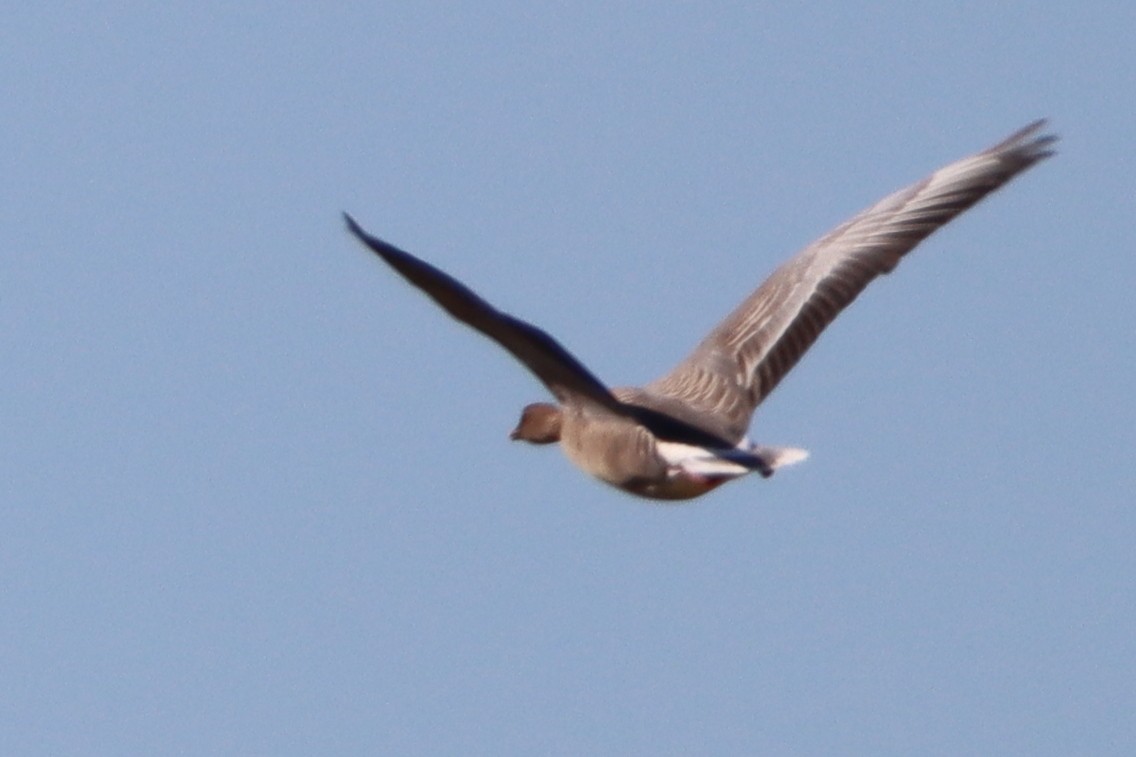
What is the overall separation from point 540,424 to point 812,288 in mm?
2458

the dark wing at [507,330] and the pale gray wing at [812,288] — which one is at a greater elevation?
the pale gray wing at [812,288]

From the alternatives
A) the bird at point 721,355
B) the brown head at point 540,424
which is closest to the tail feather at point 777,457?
the bird at point 721,355

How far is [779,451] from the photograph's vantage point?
15516mm

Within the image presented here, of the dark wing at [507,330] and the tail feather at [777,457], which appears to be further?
the tail feather at [777,457]

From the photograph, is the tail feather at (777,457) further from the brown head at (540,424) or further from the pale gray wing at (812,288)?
the brown head at (540,424)

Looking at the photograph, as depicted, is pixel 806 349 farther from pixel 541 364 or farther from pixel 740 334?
pixel 541 364

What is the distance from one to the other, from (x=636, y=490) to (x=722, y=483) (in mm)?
646

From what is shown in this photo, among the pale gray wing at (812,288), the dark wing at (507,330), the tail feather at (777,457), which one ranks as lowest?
the tail feather at (777,457)

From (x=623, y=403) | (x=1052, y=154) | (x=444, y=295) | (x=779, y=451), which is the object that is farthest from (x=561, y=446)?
(x=1052, y=154)

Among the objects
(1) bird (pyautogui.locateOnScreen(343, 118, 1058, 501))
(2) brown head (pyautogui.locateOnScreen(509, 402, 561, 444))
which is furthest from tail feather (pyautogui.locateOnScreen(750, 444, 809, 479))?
(2) brown head (pyautogui.locateOnScreen(509, 402, 561, 444))

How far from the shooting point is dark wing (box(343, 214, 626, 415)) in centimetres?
1341

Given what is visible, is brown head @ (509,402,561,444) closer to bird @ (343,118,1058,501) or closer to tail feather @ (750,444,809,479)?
bird @ (343,118,1058,501)

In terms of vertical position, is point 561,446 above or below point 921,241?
below

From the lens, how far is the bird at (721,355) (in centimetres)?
1474
